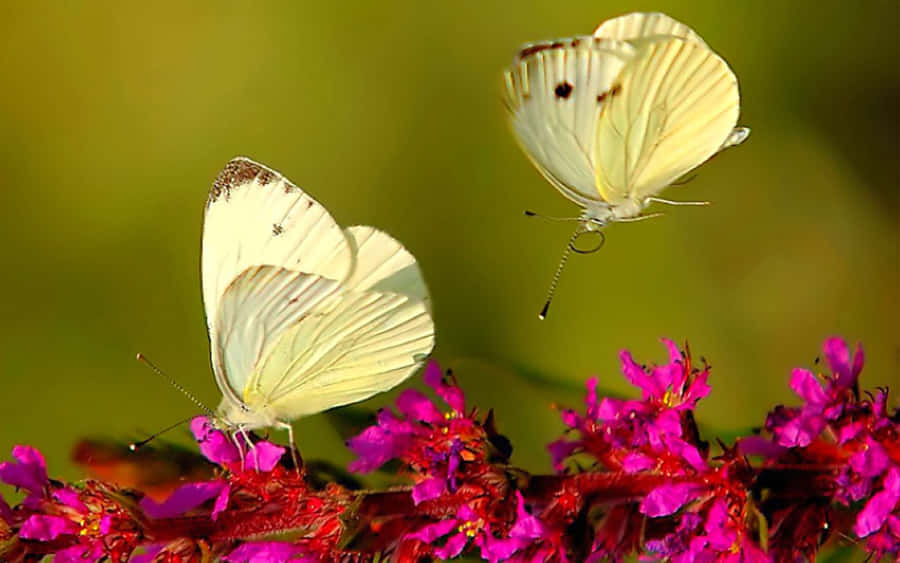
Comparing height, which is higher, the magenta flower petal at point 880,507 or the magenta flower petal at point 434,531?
the magenta flower petal at point 880,507

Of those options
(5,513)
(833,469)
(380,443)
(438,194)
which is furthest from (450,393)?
(438,194)

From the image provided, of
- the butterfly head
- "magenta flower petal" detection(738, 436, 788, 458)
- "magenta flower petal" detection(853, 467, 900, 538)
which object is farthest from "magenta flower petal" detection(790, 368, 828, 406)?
the butterfly head

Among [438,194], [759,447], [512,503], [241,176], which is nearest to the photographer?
[512,503]

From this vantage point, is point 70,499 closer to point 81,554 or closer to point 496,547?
point 81,554

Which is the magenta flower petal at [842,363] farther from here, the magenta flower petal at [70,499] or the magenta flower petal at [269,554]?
the magenta flower petal at [70,499]

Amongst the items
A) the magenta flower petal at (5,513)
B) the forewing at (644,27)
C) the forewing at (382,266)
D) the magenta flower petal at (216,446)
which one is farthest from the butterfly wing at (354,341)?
the forewing at (644,27)

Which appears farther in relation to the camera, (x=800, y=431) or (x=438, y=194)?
(x=438, y=194)
